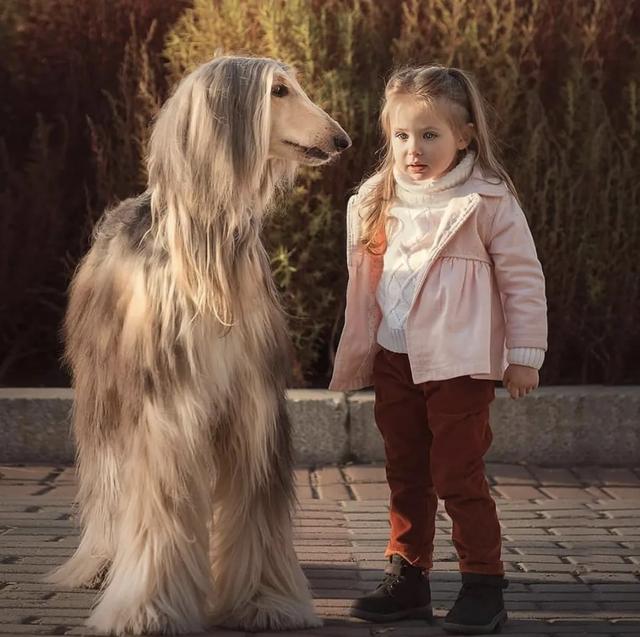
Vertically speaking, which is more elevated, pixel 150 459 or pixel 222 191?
pixel 222 191

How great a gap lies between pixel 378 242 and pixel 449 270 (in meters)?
0.30

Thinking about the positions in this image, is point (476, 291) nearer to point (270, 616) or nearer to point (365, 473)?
point (270, 616)

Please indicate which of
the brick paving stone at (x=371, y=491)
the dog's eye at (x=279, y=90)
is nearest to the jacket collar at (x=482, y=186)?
the dog's eye at (x=279, y=90)

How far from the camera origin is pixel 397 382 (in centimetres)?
419

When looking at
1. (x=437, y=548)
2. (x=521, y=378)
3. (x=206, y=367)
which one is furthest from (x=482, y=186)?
(x=437, y=548)

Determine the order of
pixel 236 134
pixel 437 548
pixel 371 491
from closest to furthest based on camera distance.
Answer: pixel 236 134, pixel 437 548, pixel 371 491

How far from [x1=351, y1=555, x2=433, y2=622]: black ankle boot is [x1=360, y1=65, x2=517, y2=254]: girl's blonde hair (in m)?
0.95

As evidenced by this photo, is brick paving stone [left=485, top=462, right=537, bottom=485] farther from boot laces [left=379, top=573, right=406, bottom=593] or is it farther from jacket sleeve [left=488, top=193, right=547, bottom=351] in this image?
jacket sleeve [left=488, top=193, right=547, bottom=351]

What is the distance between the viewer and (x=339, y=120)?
22.1ft

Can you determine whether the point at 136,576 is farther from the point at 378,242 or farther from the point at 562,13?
the point at 562,13

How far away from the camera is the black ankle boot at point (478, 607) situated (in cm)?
393

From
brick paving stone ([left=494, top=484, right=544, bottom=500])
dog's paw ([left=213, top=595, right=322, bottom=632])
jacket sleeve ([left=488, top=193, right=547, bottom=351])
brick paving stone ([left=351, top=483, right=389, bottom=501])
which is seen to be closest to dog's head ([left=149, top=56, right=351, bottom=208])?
jacket sleeve ([left=488, top=193, right=547, bottom=351])

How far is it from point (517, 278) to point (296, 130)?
756mm

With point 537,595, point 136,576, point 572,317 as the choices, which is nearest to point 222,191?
point 136,576
